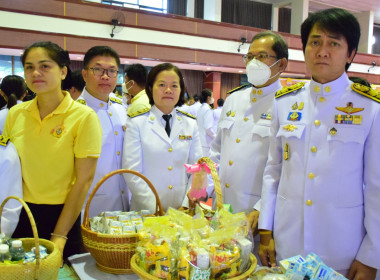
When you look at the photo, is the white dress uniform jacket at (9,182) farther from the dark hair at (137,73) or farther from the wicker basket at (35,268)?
the dark hair at (137,73)

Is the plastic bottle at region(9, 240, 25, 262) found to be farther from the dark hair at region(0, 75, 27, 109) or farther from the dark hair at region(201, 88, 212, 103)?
the dark hair at region(201, 88, 212, 103)

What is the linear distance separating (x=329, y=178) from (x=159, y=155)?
986mm

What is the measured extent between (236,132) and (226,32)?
29.9 ft

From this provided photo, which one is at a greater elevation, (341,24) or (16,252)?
(341,24)

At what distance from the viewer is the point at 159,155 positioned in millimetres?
2043

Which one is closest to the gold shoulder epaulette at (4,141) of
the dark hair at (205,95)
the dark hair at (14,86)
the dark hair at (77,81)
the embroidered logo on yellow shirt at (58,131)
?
the embroidered logo on yellow shirt at (58,131)

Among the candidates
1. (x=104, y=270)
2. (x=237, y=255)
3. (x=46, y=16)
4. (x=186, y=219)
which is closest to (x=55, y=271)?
(x=104, y=270)

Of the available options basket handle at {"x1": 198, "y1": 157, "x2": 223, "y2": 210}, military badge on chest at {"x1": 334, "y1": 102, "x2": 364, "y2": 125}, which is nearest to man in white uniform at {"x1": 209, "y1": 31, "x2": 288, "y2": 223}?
basket handle at {"x1": 198, "y1": 157, "x2": 223, "y2": 210}

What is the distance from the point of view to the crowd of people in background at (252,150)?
53.7 inches

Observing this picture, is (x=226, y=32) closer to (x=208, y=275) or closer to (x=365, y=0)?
(x=365, y=0)

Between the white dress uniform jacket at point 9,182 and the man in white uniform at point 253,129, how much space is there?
3.43ft

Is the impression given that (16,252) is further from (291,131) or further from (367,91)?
(367,91)

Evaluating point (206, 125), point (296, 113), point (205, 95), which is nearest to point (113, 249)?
point (296, 113)

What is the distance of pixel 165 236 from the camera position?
1.21 metres
